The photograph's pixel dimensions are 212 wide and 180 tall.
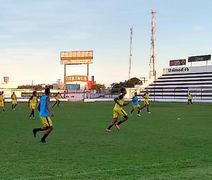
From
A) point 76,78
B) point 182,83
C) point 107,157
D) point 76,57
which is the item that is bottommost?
point 107,157

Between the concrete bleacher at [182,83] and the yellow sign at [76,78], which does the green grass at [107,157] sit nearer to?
the concrete bleacher at [182,83]

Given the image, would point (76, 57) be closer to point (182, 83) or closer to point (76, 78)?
point (76, 78)

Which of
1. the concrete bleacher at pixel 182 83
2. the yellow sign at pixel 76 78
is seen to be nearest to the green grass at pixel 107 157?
the concrete bleacher at pixel 182 83

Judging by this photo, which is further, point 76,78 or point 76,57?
point 76,78

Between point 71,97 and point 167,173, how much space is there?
62.6 metres

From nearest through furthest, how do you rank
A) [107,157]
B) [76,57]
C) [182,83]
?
1. [107,157]
2. [182,83]
3. [76,57]

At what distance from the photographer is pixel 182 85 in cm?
7331

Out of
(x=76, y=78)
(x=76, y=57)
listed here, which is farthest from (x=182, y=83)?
(x=76, y=78)

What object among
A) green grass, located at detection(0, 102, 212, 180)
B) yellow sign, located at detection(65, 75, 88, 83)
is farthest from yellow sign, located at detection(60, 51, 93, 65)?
green grass, located at detection(0, 102, 212, 180)

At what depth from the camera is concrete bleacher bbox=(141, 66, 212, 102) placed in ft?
217

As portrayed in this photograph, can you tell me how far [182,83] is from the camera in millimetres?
73938

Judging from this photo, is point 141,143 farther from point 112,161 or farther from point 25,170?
point 25,170

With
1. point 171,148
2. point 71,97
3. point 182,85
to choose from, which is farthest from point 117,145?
point 182,85

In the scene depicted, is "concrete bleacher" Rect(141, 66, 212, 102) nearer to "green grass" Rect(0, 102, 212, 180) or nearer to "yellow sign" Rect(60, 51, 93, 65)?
"yellow sign" Rect(60, 51, 93, 65)
